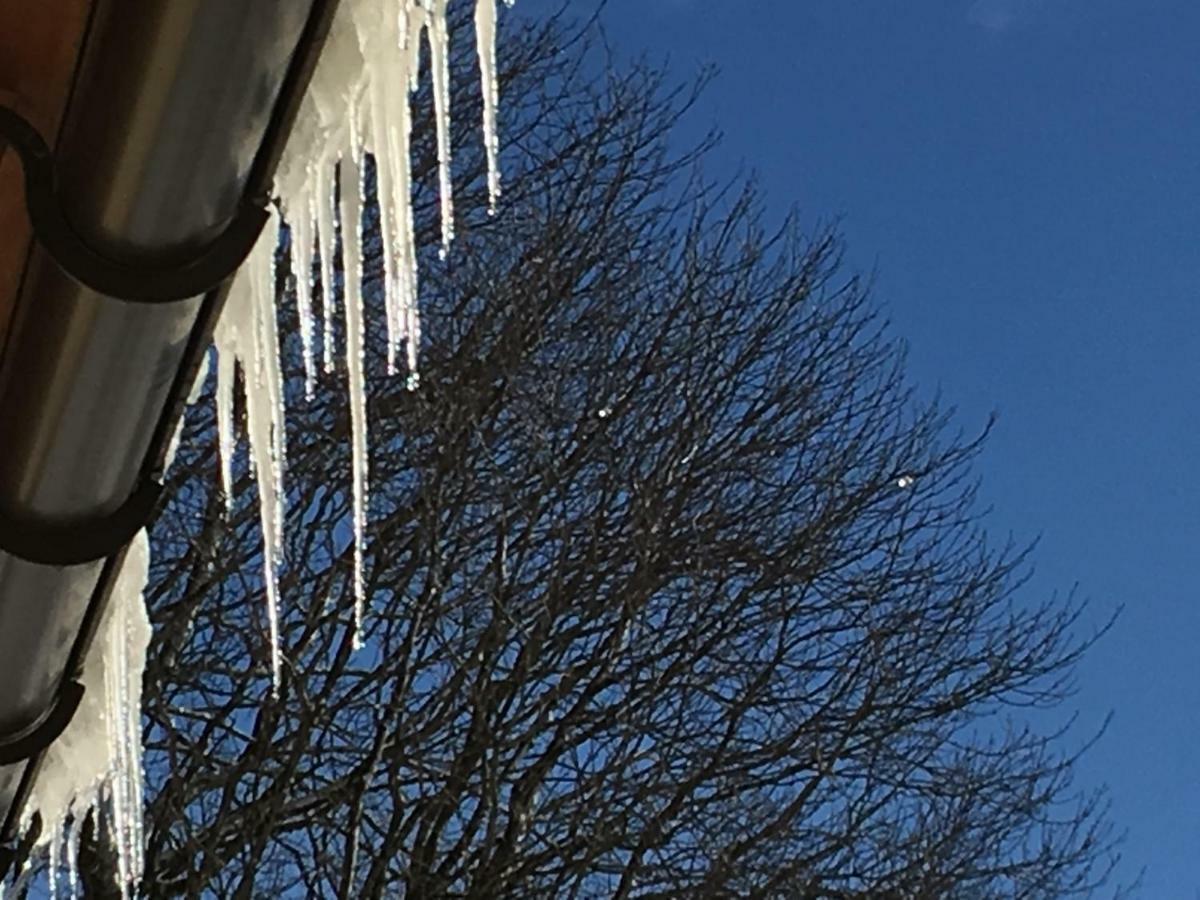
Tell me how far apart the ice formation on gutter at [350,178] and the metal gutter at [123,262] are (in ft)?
0.20

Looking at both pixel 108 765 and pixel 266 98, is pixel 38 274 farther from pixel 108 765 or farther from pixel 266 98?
pixel 108 765

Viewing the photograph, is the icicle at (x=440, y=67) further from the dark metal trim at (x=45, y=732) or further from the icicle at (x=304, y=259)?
the dark metal trim at (x=45, y=732)

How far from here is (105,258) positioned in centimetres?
138

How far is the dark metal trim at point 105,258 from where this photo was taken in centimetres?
137

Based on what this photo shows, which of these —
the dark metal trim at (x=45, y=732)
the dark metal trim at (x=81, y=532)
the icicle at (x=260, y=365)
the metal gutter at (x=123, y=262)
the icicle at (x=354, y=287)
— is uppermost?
the icicle at (x=354, y=287)

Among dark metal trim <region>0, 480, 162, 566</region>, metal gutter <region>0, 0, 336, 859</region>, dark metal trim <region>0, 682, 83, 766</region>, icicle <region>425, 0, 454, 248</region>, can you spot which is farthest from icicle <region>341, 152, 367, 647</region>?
dark metal trim <region>0, 682, 83, 766</region>

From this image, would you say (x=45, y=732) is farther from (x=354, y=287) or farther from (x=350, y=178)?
(x=350, y=178)

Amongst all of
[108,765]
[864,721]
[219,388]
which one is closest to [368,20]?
[219,388]

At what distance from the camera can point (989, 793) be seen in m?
8.20

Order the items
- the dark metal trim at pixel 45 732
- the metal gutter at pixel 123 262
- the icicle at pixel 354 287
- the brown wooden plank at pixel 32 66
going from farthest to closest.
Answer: the dark metal trim at pixel 45 732, the icicle at pixel 354 287, the brown wooden plank at pixel 32 66, the metal gutter at pixel 123 262

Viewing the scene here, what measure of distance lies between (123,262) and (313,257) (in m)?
0.50

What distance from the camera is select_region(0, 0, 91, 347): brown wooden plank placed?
4.87ft

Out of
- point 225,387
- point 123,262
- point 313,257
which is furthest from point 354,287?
point 123,262

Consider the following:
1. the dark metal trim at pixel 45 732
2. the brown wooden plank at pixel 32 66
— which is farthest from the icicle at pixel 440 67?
the dark metal trim at pixel 45 732
